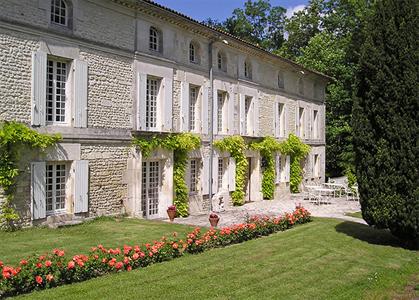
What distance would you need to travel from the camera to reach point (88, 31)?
1336cm

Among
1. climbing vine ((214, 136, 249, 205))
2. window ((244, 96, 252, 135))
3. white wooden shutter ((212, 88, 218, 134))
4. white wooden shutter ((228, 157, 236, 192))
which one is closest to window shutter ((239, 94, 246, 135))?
climbing vine ((214, 136, 249, 205))

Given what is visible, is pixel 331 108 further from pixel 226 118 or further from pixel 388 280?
pixel 388 280

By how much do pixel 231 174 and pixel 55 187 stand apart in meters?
9.14

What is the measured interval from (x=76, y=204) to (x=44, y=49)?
14.2ft

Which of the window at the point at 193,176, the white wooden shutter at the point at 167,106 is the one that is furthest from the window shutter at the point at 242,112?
the white wooden shutter at the point at 167,106

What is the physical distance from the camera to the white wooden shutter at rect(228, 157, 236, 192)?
20.1 m

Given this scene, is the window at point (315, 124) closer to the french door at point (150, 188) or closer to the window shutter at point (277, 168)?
the window shutter at point (277, 168)

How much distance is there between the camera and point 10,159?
36.8 feet

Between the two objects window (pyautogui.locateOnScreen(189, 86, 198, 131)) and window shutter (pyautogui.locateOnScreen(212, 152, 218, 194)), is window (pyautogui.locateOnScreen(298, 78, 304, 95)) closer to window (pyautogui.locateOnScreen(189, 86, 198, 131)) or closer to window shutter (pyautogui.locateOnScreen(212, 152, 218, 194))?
window shutter (pyautogui.locateOnScreen(212, 152, 218, 194))

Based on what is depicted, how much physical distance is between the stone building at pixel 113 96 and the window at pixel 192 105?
40 mm

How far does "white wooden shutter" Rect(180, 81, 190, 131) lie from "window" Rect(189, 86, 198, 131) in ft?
2.37

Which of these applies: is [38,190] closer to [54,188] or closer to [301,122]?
[54,188]

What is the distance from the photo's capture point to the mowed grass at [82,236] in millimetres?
9609

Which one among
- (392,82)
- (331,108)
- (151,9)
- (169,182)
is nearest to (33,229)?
(169,182)
